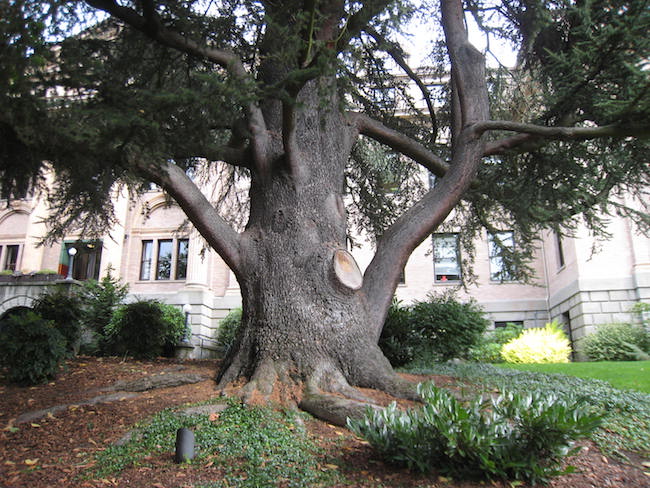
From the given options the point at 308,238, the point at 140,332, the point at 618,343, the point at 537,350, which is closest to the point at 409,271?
the point at 537,350

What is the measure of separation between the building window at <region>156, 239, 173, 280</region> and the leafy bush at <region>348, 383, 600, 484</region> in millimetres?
21675

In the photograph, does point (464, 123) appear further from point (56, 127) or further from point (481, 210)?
point (56, 127)

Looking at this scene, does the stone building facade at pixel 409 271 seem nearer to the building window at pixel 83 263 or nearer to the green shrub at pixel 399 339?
the building window at pixel 83 263

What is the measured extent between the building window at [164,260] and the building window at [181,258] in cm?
38

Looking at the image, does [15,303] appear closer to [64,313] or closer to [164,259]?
[164,259]

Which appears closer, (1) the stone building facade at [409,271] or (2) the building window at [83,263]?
(1) the stone building facade at [409,271]

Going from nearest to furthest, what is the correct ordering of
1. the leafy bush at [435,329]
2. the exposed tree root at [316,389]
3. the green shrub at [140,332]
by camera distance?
the exposed tree root at [316,389], the leafy bush at [435,329], the green shrub at [140,332]

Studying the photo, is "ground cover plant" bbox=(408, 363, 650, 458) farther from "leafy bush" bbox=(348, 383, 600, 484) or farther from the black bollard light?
the black bollard light

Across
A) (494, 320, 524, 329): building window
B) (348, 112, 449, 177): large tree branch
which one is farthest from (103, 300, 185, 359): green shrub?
(494, 320, 524, 329): building window

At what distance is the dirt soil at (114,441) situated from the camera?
13.6 ft

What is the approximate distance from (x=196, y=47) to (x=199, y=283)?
16.6 meters

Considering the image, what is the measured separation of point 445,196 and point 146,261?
20.2 m

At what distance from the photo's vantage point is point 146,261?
2494 centimetres

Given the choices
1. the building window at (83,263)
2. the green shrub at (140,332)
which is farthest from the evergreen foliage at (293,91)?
the building window at (83,263)
